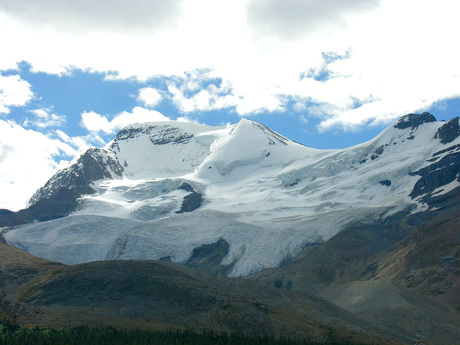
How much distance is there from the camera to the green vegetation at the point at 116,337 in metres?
78.7

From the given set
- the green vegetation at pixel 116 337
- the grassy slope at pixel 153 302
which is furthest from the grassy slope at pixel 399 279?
the green vegetation at pixel 116 337

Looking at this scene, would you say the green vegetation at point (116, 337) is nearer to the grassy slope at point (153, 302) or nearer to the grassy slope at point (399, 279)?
the grassy slope at point (153, 302)

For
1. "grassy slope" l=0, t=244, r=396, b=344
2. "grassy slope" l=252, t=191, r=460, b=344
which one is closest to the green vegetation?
"grassy slope" l=0, t=244, r=396, b=344

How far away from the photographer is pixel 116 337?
8156 cm

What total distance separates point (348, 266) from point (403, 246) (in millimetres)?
18274

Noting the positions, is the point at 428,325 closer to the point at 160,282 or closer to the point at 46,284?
the point at 160,282

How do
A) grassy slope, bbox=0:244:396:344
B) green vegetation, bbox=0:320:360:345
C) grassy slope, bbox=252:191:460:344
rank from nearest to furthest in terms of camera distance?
green vegetation, bbox=0:320:360:345
grassy slope, bbox=0:244:396:344
grassy slope, bbox=252:191:460:344

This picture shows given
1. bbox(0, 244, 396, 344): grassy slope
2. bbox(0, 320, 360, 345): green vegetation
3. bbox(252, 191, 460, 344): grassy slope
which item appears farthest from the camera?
bbox(252, 191, 460, 344): grassy slope

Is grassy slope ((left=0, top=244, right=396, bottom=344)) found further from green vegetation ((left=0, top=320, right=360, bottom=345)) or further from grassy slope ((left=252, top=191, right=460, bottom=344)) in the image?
grassy slope ((left=252, top=191, right=460, bottom=344))

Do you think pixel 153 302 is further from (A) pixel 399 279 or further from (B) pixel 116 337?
(A) pixel 399 279

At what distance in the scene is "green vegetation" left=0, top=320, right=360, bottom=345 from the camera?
7869cm

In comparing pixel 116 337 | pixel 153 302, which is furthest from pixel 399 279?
pixel 116 337

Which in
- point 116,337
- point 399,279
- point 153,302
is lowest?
point 399,279

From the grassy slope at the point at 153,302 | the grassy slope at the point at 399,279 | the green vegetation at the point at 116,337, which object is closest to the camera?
the green vegetation at the point at 116,337
